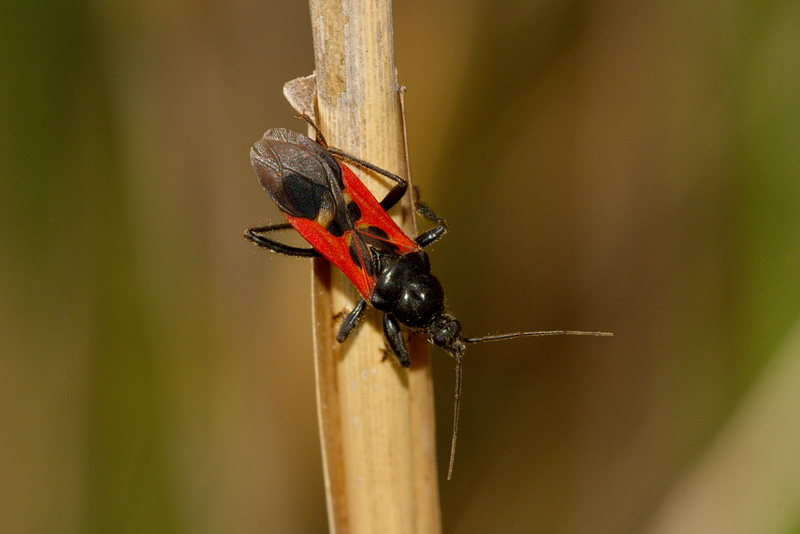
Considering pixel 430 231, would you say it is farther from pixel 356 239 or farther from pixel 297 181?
pixel 297 181

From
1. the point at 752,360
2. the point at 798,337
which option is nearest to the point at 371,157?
the point at 798,337

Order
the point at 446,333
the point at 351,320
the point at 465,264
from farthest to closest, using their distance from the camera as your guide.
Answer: the point at 465,264, the point at 446,333, the point at 351,320

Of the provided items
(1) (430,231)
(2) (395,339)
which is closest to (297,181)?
(1) (430,231)

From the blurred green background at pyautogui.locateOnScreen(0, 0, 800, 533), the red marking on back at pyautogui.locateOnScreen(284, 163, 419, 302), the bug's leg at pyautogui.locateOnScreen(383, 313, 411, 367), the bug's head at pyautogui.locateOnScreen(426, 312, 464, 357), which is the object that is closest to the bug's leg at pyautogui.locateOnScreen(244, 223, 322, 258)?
the red marking on back at pyautogui.locateOnScreen(284, 163, 419, 302)

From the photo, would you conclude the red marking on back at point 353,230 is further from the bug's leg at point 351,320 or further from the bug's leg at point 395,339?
the bug's leg at point 395,339

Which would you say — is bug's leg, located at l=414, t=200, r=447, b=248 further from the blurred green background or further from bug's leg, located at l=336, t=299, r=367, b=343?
the blurred green background

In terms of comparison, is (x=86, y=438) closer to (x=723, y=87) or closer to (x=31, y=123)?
(x=31, y=123)
